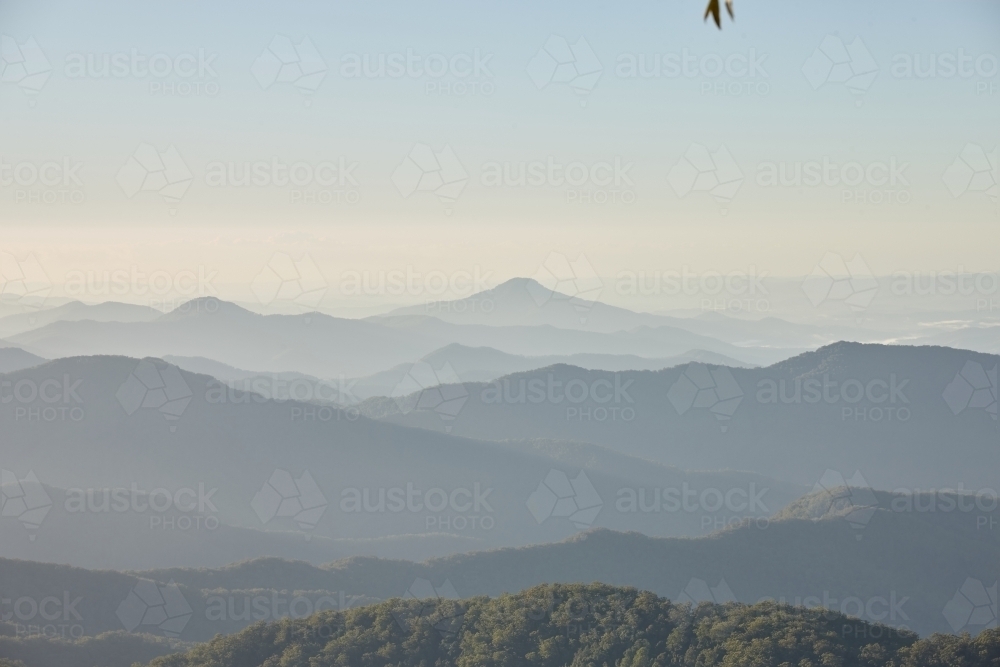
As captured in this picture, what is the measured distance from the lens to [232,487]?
144 m

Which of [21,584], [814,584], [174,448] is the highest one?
[174,448]

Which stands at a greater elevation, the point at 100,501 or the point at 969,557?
the point at 100,501

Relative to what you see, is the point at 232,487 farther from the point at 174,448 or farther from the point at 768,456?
the point at 768,456

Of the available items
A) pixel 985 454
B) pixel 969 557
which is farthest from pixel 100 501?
pixel 985 454

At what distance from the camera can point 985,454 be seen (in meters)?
193

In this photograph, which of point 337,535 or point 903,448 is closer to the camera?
point 337,535

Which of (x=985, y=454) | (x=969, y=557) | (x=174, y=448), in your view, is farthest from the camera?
(x=985, y=454)

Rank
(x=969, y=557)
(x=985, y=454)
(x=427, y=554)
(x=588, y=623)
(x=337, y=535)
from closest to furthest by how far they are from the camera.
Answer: (x=588, y=623), (x=969, y=557), (x=427, y=554), (x=337, y=535), (x=985, y=454)

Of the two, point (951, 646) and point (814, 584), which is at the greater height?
point (951, 646)

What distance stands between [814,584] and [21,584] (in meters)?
79.1

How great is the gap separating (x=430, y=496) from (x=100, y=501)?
52990mm

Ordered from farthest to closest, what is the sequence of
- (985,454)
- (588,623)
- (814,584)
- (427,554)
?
1. (985,454)
2. (427,554)
3. (814,584)
4. (588,623)

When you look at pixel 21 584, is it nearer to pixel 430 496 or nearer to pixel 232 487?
pixel 232 487

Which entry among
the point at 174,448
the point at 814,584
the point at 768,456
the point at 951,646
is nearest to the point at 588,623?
the point at 951,646
